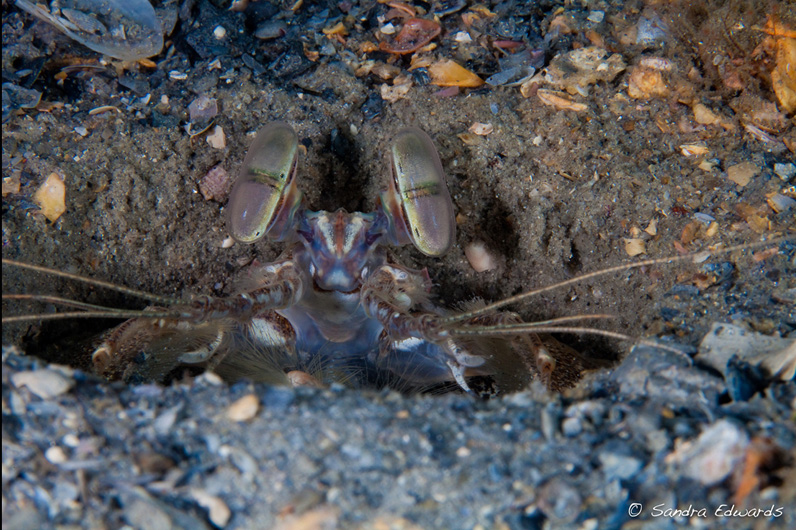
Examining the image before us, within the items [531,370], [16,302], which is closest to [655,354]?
[531,370]

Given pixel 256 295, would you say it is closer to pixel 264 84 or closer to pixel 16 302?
pixel 16 302

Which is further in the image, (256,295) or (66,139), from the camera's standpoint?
(66,139)

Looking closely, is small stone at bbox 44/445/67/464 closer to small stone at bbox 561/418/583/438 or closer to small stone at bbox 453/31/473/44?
small stone at bbox 561/418/583/438

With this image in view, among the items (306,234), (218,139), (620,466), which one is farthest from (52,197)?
(620,466)

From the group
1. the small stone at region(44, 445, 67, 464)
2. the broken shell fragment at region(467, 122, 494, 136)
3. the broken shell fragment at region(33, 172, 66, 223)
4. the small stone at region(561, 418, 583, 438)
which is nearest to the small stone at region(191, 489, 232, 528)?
the small stone at region(44, 445, 67, 464)

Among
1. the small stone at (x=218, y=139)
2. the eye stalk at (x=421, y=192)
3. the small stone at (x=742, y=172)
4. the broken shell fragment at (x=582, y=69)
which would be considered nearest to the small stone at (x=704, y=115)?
the small stone at (x=742, y=172)

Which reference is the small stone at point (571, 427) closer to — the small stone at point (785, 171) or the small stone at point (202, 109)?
the small stone at point (785, 171)

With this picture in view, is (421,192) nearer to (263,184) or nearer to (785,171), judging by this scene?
(263,184)

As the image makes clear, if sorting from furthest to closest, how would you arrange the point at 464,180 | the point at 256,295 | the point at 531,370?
the point at 464,180
the point at 531,370
the point at 256,295
